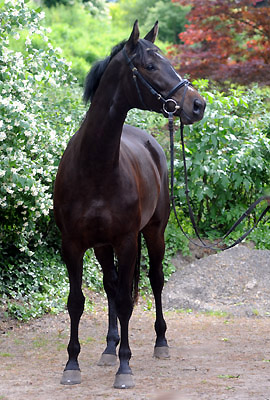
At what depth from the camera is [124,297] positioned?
15.3 ft

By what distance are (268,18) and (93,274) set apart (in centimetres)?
696

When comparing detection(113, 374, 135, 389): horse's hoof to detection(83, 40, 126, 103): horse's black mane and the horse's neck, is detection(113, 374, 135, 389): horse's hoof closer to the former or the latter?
the horse's neck

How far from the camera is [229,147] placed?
371 inches

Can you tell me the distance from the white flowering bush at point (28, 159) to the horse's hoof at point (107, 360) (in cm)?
165

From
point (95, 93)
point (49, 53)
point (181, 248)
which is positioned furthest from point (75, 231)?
point (181, 248)

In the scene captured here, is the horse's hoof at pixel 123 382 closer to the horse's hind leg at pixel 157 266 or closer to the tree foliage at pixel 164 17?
the horse's hind leg at pixel 157 266

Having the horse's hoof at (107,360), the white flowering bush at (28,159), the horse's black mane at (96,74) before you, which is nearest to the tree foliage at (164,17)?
the white flowering bush at (28,159)

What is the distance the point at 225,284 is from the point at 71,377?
3945 millimetres

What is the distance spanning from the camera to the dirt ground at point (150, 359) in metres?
4.36

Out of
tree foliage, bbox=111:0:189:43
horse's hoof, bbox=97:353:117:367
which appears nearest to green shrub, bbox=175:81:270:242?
horse's hoof, bbox=97:353:117:367

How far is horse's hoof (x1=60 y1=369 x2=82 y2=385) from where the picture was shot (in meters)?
4.60

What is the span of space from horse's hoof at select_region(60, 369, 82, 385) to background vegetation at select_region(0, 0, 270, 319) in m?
1.93

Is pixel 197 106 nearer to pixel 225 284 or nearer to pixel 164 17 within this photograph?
pixel 225 284

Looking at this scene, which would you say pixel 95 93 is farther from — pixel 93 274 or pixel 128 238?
pixel 93 274
